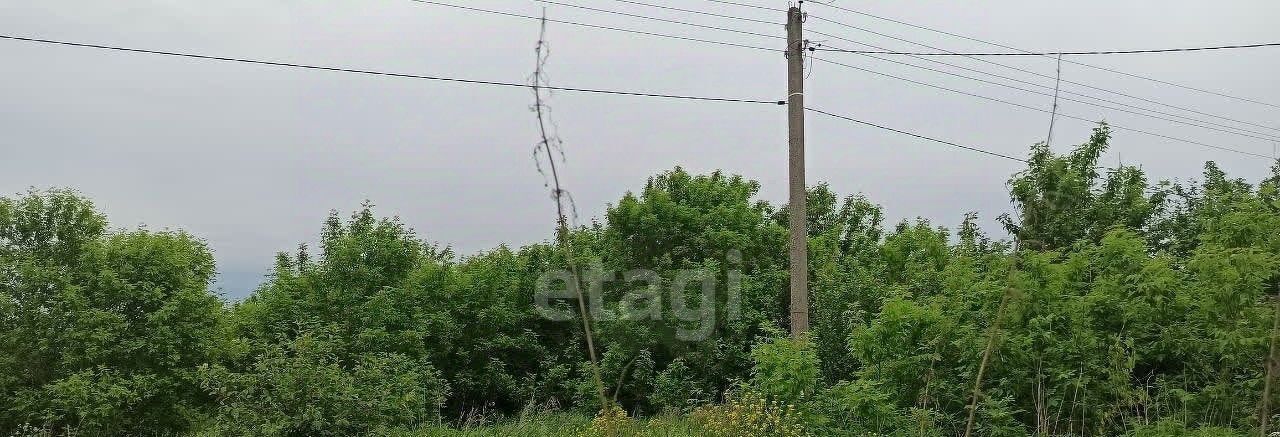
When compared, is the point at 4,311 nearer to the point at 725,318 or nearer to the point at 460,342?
the point at 460,342

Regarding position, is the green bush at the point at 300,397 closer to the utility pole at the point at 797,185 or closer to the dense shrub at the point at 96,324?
the utility pole at the point at 797,185

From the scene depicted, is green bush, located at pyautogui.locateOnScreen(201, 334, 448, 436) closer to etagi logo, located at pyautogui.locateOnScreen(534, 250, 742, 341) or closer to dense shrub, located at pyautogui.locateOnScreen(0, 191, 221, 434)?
dense shrub, located at pyautogui.locateOnScreen(0, 191, 221, 434)

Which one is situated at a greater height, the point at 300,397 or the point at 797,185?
the point at 797,185

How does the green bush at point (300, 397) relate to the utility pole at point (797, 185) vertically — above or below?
below

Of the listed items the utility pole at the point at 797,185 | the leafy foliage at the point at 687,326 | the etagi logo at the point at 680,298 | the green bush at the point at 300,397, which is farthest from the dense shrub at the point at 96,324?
the utility pole at the point at 797,185

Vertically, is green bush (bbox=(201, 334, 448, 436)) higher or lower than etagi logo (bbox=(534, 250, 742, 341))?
lower

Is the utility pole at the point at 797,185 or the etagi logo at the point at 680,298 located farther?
the etagi logo at the point at 680,298

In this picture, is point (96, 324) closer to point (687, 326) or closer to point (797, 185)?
point (687, 326)

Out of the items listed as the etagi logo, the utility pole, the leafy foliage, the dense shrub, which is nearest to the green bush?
the leafy foliage

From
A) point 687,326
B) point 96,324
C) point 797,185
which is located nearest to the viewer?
point 797,185

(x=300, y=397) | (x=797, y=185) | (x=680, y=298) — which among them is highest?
(x=797, y=185)

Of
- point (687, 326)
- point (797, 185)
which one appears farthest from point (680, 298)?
point (797, 185)

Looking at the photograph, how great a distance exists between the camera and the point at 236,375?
1623 cm

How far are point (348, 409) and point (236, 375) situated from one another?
194 cm
